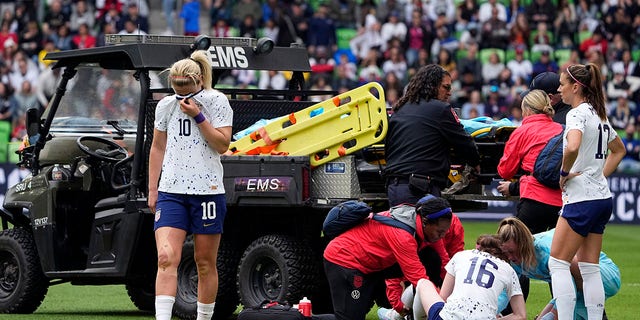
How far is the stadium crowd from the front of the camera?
86.8 ft

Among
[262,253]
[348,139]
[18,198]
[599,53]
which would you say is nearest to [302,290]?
[262,253]

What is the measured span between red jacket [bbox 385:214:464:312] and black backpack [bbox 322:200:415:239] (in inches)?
20.7

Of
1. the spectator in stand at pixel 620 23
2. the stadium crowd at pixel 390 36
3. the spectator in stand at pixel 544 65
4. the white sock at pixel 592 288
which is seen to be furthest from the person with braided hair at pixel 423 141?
the spectator in stand at pixel 620 23

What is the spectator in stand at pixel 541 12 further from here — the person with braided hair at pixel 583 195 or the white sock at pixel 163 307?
the white sock at pixel 163 307

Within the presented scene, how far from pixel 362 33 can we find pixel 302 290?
60.5ft

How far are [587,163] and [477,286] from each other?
1.24 m

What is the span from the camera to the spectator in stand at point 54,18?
94.7 feet

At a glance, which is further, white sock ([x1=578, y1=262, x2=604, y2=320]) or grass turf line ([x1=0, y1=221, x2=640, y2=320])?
grass turf line ([x1=0, y1=221, x2=640, y2=320])

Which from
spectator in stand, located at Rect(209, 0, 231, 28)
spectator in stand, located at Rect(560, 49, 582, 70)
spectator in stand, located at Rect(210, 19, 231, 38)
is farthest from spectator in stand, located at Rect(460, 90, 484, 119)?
spectator in stand, located at Rect(209, 0, 231, 28)

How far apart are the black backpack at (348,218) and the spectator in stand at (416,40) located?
1860 centimetres

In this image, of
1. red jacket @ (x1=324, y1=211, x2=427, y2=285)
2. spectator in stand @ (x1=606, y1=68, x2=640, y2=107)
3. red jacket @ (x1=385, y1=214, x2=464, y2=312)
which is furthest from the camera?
spectator in stand @ (x1=606, y1=68, x2=640, y2=107)

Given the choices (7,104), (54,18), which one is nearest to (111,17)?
(54,18)

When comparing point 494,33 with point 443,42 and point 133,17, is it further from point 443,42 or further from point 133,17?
point 133,17

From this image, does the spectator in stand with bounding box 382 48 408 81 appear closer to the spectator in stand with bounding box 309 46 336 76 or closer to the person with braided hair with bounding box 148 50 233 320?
the spectator in stand with bounding box 309 46 336 76
